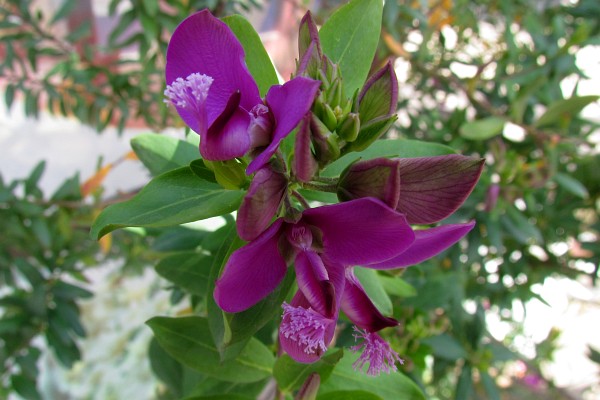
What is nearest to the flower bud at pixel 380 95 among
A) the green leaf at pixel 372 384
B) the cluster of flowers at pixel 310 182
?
the cluster of flowers at pixel 310 182

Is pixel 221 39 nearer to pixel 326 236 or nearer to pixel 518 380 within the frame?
pixel 326 236

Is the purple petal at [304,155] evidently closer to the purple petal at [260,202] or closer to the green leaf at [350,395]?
the purple petal at [260,202]

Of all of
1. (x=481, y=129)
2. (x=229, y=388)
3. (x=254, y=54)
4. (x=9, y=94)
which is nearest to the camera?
(x=254, y=54)

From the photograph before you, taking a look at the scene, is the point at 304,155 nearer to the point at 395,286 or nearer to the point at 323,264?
the point at 323,264

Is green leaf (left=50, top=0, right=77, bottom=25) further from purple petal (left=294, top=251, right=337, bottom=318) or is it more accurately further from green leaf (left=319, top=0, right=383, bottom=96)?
purple petal (left=294, top=251, right=337, bottom=318)

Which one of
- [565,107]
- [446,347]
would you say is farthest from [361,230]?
[565,107]

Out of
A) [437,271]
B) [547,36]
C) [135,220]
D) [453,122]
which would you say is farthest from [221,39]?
[547,36]
